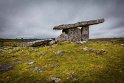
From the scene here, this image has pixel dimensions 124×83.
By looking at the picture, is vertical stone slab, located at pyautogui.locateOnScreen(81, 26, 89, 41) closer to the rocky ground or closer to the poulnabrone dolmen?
the poulnabrone dolmen

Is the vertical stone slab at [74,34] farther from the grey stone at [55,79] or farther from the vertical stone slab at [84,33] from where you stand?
the grey stone at [55,79]

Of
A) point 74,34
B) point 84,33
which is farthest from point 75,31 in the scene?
point 84,33

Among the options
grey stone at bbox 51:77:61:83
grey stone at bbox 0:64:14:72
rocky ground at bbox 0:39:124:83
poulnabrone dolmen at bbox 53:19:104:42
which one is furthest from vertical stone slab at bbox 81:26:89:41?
grey stone at bbox 51:77:61:83

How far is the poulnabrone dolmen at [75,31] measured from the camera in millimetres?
44125

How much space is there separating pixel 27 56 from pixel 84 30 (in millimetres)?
19128

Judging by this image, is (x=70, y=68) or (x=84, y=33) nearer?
(x=70, y=68)

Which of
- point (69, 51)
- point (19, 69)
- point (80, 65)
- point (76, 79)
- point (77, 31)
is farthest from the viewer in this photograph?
point (77, 31)

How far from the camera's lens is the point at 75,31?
4488 centimetres

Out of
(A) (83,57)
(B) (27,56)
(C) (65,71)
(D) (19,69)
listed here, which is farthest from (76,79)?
(B) (27,56)

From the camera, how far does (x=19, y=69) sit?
25.2 m

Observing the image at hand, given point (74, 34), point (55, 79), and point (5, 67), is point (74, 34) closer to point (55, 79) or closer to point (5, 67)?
point (5, 67)

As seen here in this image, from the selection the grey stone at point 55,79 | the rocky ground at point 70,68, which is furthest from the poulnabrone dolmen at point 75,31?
the grey stone at point 55,79

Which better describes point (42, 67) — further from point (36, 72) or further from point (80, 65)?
point (80, 65)

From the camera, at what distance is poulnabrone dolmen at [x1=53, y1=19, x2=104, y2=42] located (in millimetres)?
44125
